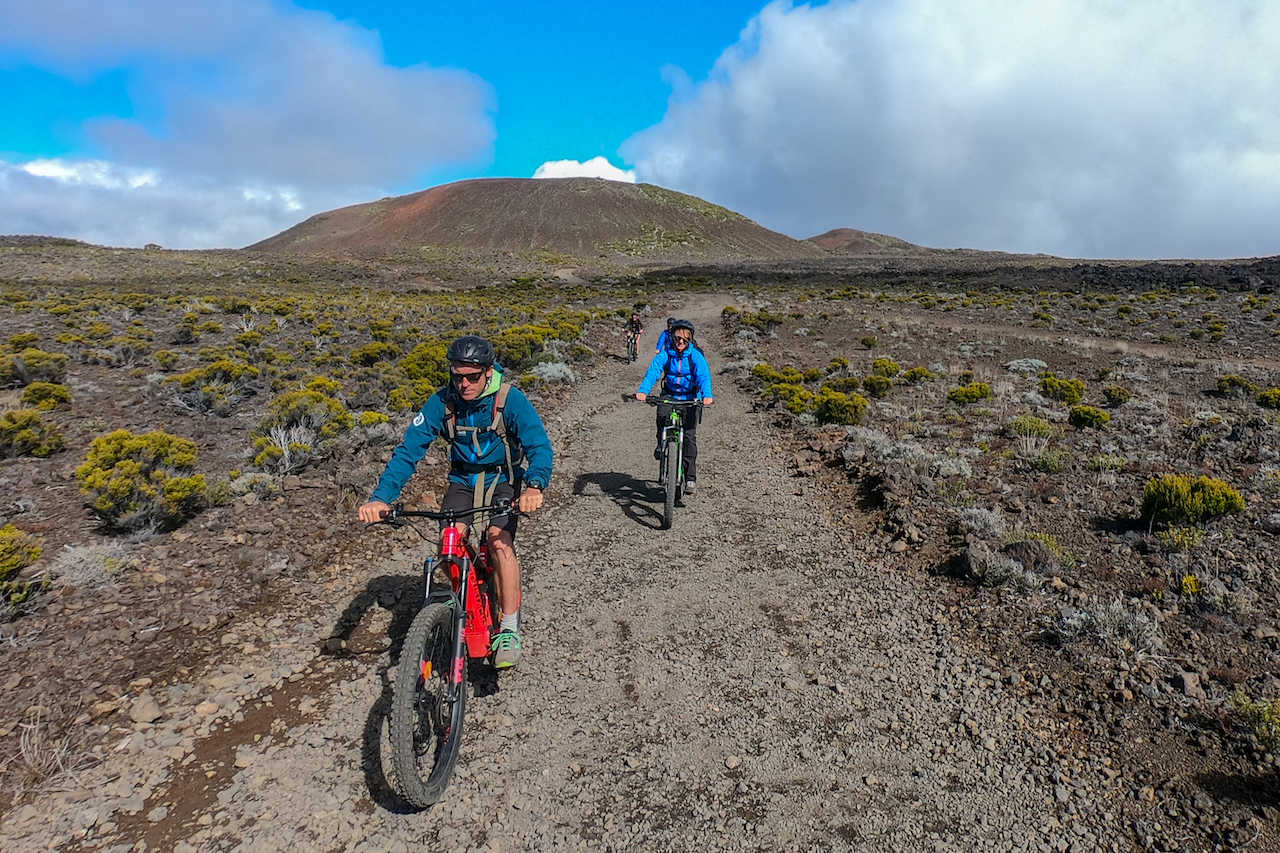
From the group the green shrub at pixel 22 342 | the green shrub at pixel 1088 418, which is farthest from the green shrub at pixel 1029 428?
the green shrub at pixel 22 342

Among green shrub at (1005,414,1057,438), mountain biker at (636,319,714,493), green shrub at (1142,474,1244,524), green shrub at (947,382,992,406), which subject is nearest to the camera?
green shrub at (1142,474,1244,524)

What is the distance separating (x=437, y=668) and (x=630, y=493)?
492 cm

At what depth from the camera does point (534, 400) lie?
13.1 metres

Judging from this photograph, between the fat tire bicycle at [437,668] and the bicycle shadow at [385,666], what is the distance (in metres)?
0.14

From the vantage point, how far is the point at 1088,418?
10188mm

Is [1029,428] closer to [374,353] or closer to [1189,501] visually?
[1189,501]

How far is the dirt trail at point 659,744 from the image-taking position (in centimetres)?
318

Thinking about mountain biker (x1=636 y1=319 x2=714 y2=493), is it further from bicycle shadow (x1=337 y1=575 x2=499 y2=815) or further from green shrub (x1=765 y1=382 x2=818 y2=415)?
green shrub (x1=765 y1=382 x2=818 y2=415)

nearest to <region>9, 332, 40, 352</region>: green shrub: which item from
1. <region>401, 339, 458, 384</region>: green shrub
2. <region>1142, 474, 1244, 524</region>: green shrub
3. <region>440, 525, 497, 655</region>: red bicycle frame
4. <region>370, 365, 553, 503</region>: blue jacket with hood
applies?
<region>401, 339, 458, 384</region>: green shrub

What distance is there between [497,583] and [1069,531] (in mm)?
5961

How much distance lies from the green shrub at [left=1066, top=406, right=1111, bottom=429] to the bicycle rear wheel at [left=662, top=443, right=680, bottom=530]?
7802 millimetres

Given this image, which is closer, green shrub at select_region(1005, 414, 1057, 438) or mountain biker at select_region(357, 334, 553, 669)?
mountain biker at select_region(357, 334, 553, 669)

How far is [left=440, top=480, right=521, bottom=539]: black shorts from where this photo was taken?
12.5ft

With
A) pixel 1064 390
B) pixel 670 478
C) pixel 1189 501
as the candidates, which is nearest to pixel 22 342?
pixel 670 478
